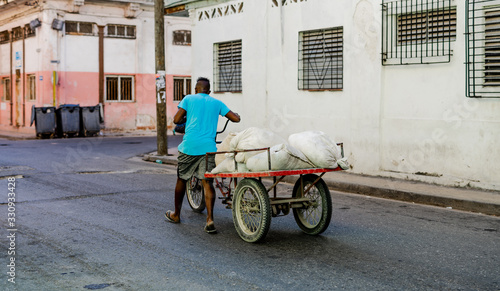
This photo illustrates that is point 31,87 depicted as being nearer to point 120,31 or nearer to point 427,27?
point 120,31

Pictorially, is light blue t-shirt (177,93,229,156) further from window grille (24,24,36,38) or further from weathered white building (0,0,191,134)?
window grille (24,24,36,38)

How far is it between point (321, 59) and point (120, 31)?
17209 millimetres

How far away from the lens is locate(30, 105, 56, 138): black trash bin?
2544cm

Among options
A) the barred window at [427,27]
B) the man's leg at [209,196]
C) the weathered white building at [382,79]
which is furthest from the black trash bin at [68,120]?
the man's leg at [209,196]

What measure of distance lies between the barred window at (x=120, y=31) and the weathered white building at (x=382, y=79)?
1347 cm

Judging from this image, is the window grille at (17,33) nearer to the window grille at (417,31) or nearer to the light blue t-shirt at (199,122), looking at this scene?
the window grille at (417,31)

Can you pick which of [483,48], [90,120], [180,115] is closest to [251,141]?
[180,115]

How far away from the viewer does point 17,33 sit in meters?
30.4

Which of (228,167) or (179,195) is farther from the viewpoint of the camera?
(179,195)

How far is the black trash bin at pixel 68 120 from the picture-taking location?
2575 cm

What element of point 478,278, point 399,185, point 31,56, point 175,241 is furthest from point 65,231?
point 31,56

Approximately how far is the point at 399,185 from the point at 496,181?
156 cm

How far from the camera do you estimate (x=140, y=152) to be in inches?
743

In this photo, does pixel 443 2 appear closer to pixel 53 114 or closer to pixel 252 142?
pixel 252 142
